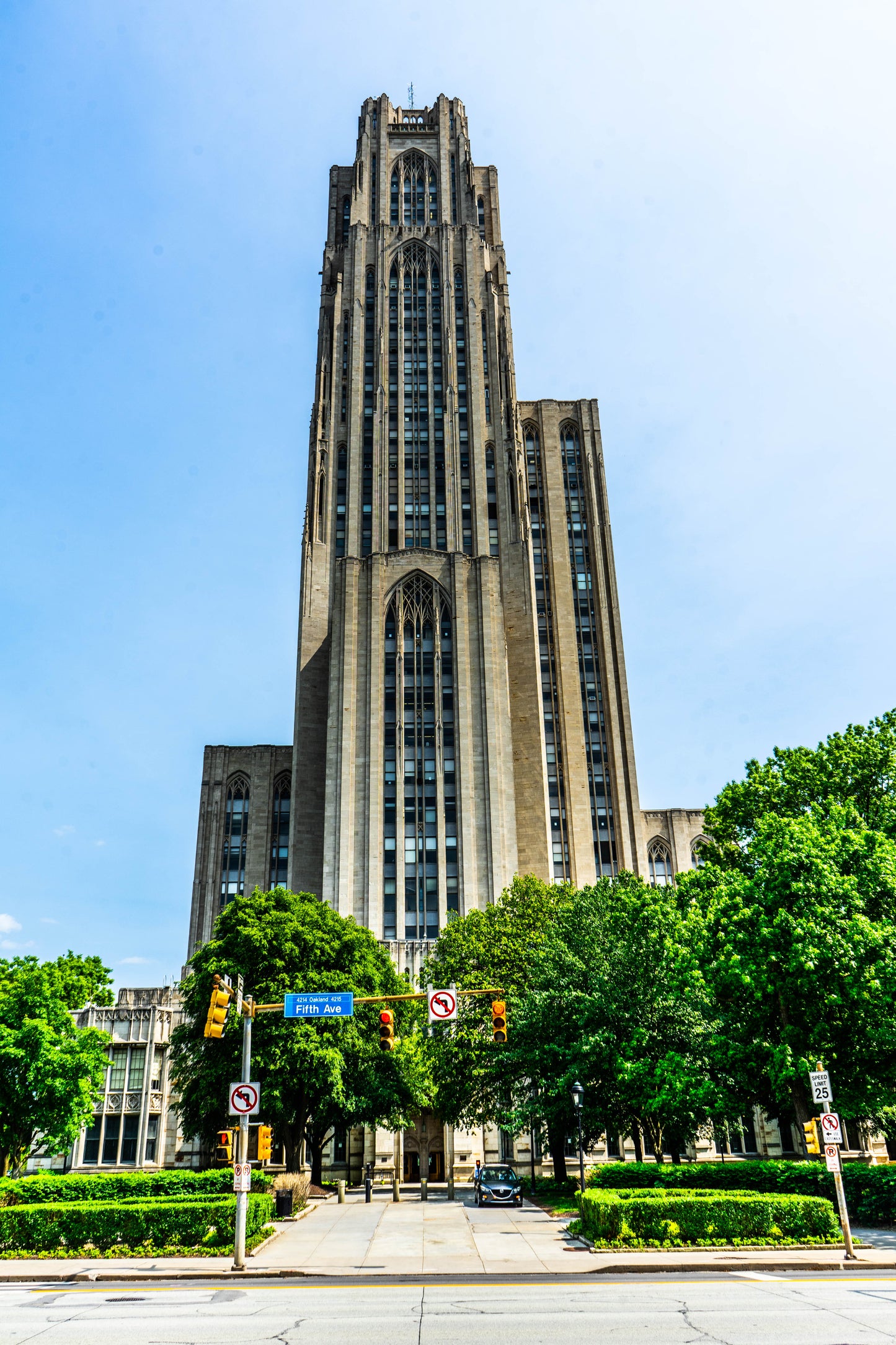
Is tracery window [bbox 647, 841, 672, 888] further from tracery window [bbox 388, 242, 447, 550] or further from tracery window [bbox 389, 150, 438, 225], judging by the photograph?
tracery window [bbox 389, 150, 438, 225]

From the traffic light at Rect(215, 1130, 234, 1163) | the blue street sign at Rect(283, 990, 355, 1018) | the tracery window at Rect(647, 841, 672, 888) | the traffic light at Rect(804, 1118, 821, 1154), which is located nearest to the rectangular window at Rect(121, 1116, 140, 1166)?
the traffic light at Rect(215, 1130, 234, 1163)

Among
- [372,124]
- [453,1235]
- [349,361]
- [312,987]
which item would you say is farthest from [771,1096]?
[372,124]

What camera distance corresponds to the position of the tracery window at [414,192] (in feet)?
361

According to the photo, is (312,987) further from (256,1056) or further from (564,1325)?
(564,1325)

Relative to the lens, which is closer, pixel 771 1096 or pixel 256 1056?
pixel 771 1096

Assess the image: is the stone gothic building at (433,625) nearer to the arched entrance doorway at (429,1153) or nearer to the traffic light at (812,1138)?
the arched entrance doorway at (429,1153)

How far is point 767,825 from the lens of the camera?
36.3 metres

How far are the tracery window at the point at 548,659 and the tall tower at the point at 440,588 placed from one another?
0.64ft

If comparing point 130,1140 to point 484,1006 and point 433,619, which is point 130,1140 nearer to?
point 484,1006

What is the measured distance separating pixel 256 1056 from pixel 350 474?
6513 centimetres

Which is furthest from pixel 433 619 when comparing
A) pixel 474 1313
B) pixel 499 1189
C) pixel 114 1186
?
pixel 474 1313

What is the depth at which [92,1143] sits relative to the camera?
5209cm

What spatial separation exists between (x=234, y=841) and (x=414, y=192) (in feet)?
254

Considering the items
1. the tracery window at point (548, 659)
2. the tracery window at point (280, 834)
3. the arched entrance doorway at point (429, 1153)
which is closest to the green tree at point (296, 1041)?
the arched entrance doorway at point (429, 1153)
